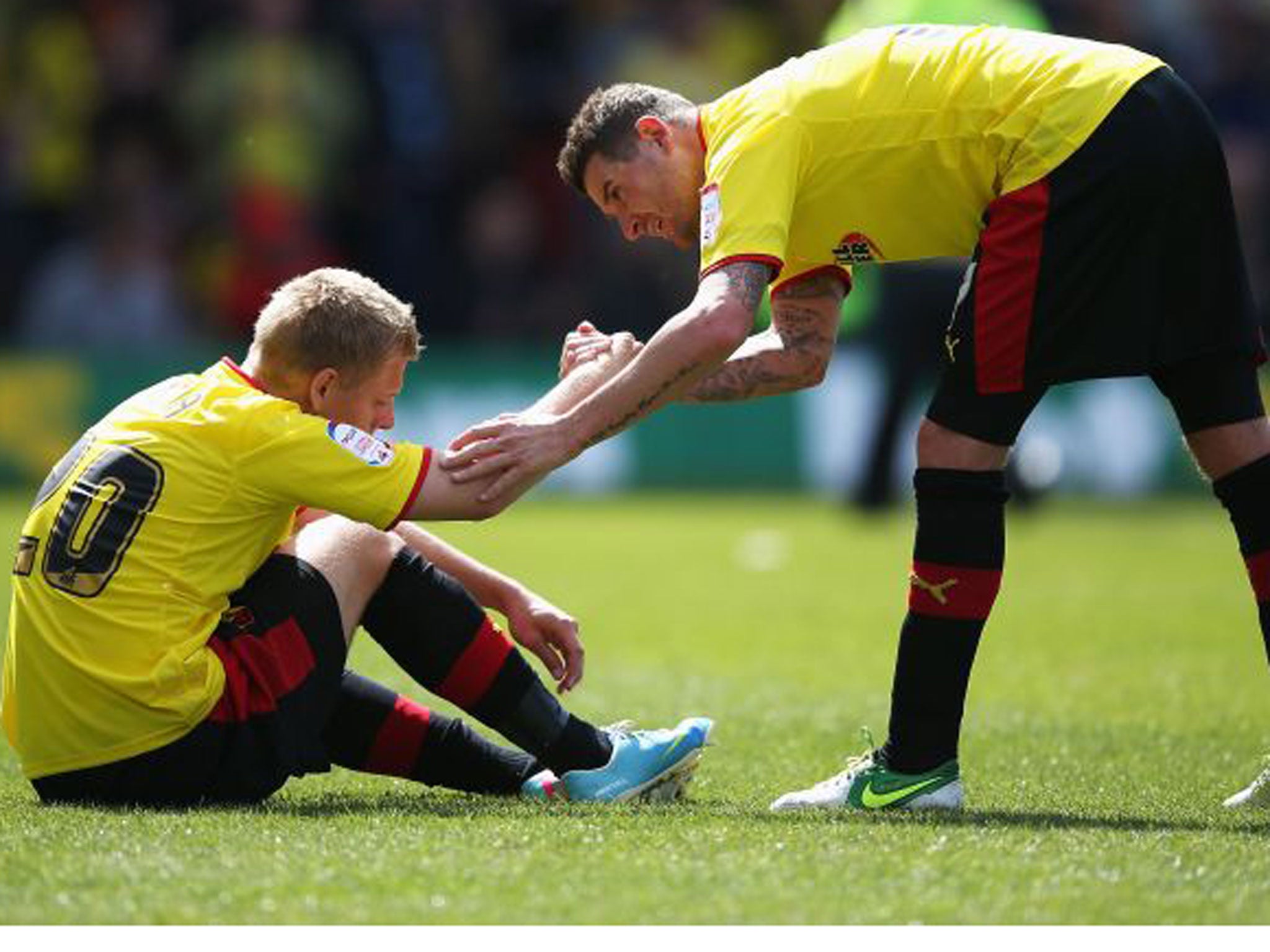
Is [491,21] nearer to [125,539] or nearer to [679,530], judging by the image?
Answer: [679,530]

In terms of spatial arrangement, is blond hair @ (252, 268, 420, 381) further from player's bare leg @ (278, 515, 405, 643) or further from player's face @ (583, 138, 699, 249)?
player's face @ (583, 138, 699, 249)

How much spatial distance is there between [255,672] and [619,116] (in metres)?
1.40

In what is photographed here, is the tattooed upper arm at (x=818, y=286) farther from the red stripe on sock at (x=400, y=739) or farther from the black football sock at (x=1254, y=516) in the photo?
the red stripe on sock at (x=400, y=739)

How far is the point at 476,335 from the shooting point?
55.7ft

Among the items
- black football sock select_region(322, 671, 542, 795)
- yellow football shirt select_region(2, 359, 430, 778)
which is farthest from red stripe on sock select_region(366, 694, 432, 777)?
yellow football shirt select_region(2, 359, 430, 778)

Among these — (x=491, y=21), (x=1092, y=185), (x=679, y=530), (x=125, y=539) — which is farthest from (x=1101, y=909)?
(x=491, y=21)

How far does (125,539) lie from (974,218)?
1857mm

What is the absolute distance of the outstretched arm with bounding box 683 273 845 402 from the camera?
5.46 metres

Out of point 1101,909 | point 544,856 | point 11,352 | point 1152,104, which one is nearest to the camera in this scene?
point 1101,909

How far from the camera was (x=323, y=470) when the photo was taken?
450cm

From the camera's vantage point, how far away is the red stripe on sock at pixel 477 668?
16.3 ft

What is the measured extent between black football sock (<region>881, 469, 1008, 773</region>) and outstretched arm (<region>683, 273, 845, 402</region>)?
0.64m

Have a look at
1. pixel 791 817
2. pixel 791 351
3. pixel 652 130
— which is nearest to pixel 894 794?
pixel 791 817

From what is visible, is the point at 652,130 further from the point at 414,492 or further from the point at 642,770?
the point at 642,770
